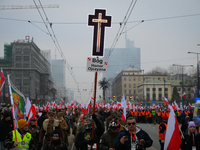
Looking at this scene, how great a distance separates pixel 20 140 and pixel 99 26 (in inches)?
123

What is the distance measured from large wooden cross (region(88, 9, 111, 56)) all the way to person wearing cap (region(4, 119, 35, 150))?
235 cm

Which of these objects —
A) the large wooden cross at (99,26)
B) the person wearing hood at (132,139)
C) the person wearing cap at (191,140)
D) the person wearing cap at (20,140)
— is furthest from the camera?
the person wearing cap at (191,140)

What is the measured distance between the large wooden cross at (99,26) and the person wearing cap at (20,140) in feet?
7.71

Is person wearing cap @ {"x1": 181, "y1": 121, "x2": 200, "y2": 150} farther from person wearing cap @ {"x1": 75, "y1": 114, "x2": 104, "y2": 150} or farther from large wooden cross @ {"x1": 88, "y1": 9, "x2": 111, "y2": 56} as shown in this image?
large wooden cross @ {"x1": 88, "y1": 9, "x2": 111, "y2": 56}

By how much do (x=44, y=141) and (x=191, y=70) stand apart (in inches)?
2920

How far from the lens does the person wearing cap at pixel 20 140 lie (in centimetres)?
632

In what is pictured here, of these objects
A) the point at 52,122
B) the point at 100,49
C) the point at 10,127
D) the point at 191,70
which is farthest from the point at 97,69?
the point at 191,70

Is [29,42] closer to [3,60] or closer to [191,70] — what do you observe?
[3,60]

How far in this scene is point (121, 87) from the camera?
145m

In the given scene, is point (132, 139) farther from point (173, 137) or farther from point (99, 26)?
point (99, 26)

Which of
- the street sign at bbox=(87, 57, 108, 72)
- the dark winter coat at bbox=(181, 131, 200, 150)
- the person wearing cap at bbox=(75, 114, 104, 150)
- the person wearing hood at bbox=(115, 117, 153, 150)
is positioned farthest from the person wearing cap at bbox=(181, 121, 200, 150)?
the street sign at bbox=(87, 57, 108, 72)

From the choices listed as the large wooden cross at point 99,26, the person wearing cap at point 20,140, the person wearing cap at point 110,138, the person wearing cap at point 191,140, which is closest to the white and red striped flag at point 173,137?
the person wearing cap at point 191,140

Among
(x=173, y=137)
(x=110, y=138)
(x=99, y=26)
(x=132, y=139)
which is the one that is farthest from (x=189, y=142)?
(x=99, y=26)

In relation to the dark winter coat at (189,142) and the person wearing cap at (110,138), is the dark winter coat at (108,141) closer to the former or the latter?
the person wearing cap at (110,138)
